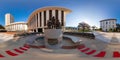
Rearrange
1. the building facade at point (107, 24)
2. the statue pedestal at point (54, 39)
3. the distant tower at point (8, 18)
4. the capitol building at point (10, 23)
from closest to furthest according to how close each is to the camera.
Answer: the statue pedestal at point (54, 39)
the distant tower at point (8, 18)
the capitol building at point (10, 23)
the building facade at point (107, 24)

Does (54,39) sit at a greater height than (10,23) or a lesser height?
lesser

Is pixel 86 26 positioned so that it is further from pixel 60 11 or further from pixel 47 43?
pixel 47 43

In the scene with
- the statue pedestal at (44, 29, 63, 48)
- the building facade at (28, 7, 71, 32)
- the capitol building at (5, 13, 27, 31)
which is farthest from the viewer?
the building facade at (28, 7, 71, 32)

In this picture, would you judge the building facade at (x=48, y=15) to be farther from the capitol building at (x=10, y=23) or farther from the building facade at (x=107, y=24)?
the building facade at (x=107, y=24)

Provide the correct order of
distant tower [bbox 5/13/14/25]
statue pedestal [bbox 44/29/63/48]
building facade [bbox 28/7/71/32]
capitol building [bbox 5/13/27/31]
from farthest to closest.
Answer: building facade [bbox 28/7/71/32], capitol building [bbox 5/13/27/31], distant tower [bbox 5/13/14/25], statue pedestal [bbox 44/29/63/48]

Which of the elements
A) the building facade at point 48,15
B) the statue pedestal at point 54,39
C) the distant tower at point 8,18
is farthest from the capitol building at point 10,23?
the statue pedestal at point 54,39

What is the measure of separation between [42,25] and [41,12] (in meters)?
3.91

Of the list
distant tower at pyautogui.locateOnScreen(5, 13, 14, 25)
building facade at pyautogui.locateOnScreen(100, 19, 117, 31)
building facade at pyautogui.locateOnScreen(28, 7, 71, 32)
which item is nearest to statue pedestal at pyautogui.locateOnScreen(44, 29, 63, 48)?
distant tower at pyautogui.locateOnScreen(5, 13, 14, 25)

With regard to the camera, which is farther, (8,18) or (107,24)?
(107,24)

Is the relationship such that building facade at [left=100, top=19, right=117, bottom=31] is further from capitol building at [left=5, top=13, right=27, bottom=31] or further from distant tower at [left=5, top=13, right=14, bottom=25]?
distant tower at [left=5, top=13, right=14, bottom=25]

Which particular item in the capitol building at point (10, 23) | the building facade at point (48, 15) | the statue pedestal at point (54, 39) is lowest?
the statue pedestal at point (54, 39)

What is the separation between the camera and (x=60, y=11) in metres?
30.7

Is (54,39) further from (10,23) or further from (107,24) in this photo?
(107,24)

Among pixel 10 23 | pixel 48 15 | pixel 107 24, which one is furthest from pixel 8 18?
pixel 107 24
